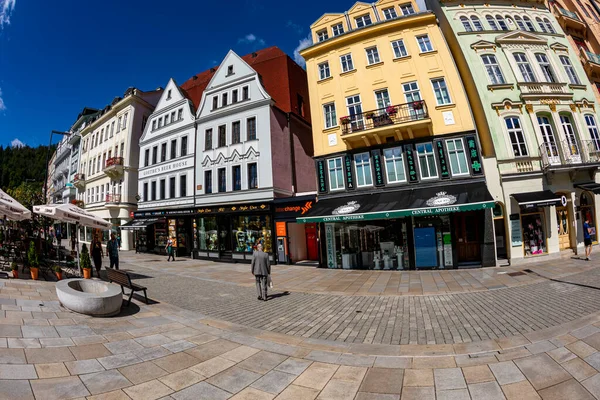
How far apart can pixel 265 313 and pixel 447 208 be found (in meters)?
9.55

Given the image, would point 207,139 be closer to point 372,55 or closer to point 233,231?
point 233,231

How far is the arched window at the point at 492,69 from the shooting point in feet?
52.6

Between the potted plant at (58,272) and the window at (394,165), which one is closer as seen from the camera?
the potted plant at (58,272)

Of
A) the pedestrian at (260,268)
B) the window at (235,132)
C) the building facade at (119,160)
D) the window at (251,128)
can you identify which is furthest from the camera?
the building facade at (119,160)

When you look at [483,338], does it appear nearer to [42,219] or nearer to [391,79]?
[391,79]

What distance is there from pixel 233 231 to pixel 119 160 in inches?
759

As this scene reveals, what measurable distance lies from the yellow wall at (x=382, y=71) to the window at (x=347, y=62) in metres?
0.27

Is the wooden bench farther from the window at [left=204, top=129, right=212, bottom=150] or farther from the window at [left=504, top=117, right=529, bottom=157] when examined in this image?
the window at [left=504, top=117, right=529, bottom=157]

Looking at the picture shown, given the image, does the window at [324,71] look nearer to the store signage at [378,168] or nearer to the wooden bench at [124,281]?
the store signage at [378,168]

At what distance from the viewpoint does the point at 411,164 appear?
50.3 feet

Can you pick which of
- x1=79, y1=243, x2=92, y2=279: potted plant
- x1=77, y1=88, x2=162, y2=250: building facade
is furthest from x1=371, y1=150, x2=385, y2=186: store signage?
x1=77, y1=88, x2=162, y2=250: building facade

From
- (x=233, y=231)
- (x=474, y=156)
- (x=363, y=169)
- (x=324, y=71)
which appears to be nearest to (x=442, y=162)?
(x=474, y=156)

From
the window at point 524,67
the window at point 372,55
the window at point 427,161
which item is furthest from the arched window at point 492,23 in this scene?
the window at point 427,161

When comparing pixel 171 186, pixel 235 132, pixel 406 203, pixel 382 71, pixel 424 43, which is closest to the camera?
pixel 406 203
